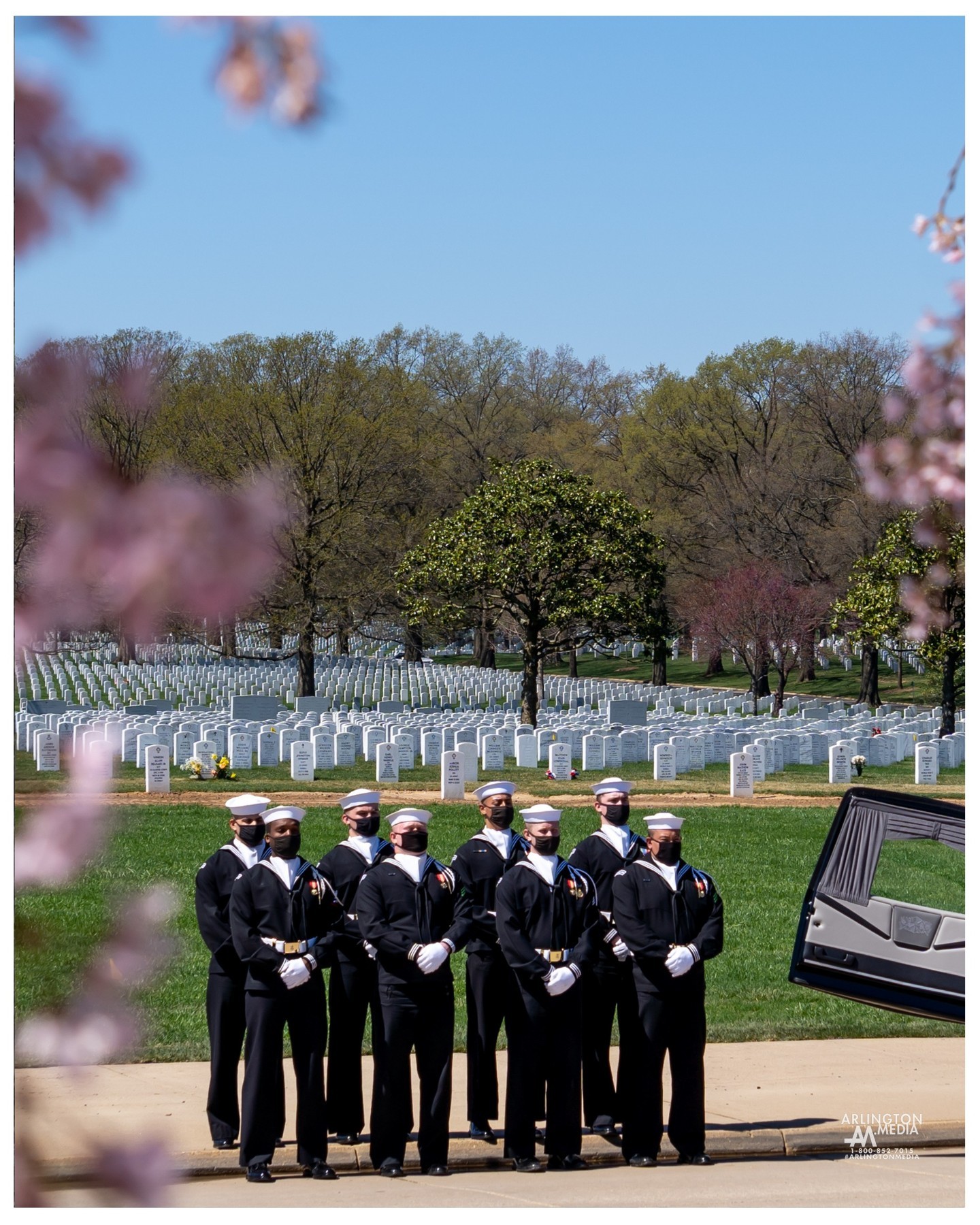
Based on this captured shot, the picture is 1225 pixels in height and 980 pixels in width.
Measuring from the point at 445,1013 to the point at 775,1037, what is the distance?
3036mm

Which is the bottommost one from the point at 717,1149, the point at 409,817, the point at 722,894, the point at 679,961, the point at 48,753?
the point at 717,1149

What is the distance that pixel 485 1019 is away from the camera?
7.76 m

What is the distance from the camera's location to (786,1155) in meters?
7.18

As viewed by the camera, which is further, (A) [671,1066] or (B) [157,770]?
(B) [157,770]

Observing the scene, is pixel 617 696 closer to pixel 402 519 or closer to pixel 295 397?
pixel 402 519

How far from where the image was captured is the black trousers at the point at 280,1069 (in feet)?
22.3

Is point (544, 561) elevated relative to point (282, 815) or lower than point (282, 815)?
elevated

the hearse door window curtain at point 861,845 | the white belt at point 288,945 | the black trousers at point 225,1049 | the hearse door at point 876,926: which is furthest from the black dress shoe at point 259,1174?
the hearse door window curtain at point 861,845

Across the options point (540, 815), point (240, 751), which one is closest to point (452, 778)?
point (240, 751)

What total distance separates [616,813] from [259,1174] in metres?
2.89

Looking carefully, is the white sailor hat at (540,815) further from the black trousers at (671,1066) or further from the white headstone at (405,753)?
the white headstone at (405,753)

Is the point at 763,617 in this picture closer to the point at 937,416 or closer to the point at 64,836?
the point at 937,416

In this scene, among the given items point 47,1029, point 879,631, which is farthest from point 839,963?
point 879,631

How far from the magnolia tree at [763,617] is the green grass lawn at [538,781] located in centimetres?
1417
